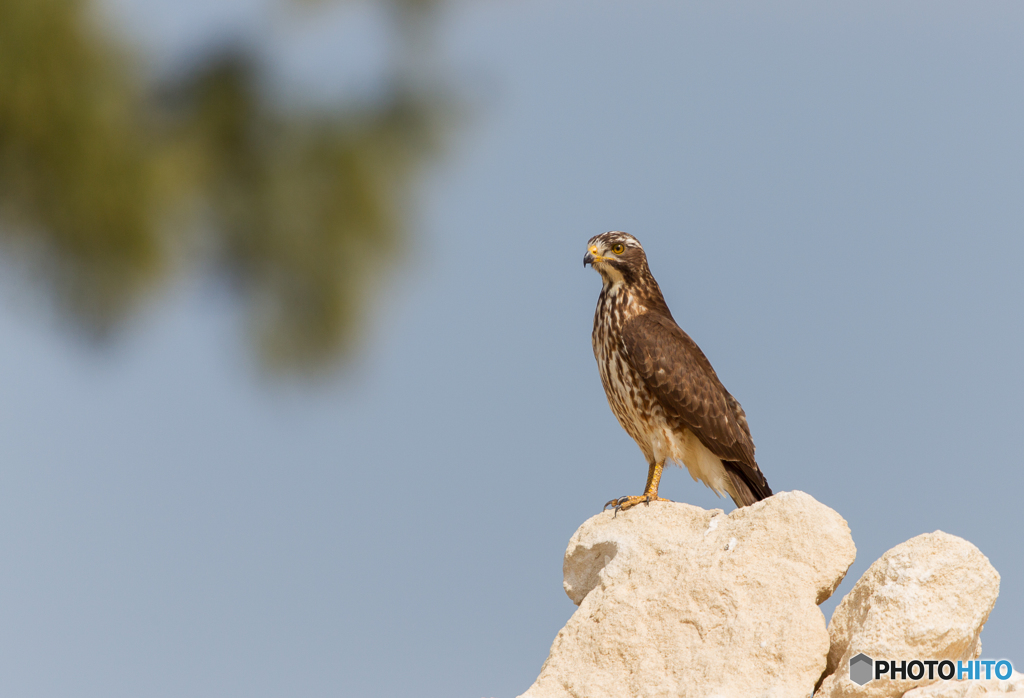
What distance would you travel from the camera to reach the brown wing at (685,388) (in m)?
3.04

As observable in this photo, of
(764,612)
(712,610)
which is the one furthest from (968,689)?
(712,610)

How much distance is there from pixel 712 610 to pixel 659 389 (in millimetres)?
847

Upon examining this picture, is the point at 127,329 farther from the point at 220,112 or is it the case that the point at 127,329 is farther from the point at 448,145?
the point at 448,145

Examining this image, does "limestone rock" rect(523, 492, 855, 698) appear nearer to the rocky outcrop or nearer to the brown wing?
the rocky outcrop

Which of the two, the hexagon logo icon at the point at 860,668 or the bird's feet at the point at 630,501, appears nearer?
the hexagon logo icon at the point at 860,668

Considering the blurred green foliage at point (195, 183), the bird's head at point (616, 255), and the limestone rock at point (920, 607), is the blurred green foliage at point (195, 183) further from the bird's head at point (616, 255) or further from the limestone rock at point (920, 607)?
the limestone rock at point (920, 607)

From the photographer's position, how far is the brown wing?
3.04 meters

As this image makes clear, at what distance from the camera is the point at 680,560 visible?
8.42 feet

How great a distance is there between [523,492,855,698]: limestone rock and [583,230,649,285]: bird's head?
1023 mm

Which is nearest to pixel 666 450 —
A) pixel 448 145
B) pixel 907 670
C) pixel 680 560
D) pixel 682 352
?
pixel 682 352

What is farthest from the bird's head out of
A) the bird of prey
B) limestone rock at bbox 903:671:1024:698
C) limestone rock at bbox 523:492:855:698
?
limestone rock at bbox 903:671:1024:698

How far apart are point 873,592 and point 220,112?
9.69 feet

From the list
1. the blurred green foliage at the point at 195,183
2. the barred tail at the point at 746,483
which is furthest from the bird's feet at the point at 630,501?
the blurred green foliage at the point at 195,183

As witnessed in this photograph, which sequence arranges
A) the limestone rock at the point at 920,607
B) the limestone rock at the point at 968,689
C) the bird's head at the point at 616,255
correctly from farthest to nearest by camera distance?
the bird's head at the point at 616,255 → the limestone rock at the point at 920,607 → the limestone rock at the point at 968,689
